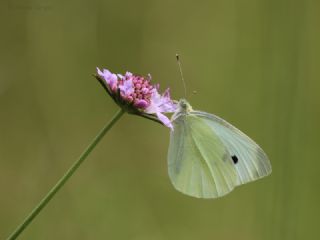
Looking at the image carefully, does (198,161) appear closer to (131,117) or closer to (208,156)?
(208,156)

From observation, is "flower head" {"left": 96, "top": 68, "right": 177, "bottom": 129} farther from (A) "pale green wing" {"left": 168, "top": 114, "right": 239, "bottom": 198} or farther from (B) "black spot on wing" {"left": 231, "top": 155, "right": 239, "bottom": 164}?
(B) "black spot on wing" {"left": 231, "top": 155, "right": 239, "bottom": 164}

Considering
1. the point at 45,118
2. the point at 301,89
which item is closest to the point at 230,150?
the point at 301,89

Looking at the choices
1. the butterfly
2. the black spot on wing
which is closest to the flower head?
the butterfly

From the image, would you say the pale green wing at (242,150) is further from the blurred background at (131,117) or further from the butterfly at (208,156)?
the blurred background at (131,117)

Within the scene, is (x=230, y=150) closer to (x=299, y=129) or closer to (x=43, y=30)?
(x=299, y=129)

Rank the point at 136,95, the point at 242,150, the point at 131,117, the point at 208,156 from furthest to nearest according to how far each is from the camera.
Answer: the point at 131,117 → the point at 208,156 → the point at 242,150 → the point at 136,95

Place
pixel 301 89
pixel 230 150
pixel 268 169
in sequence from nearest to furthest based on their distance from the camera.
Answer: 1. pixel 268 169
2. pixel 230 150
3. pixel 301 89

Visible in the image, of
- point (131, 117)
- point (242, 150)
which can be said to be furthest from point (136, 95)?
point (131, 117)
